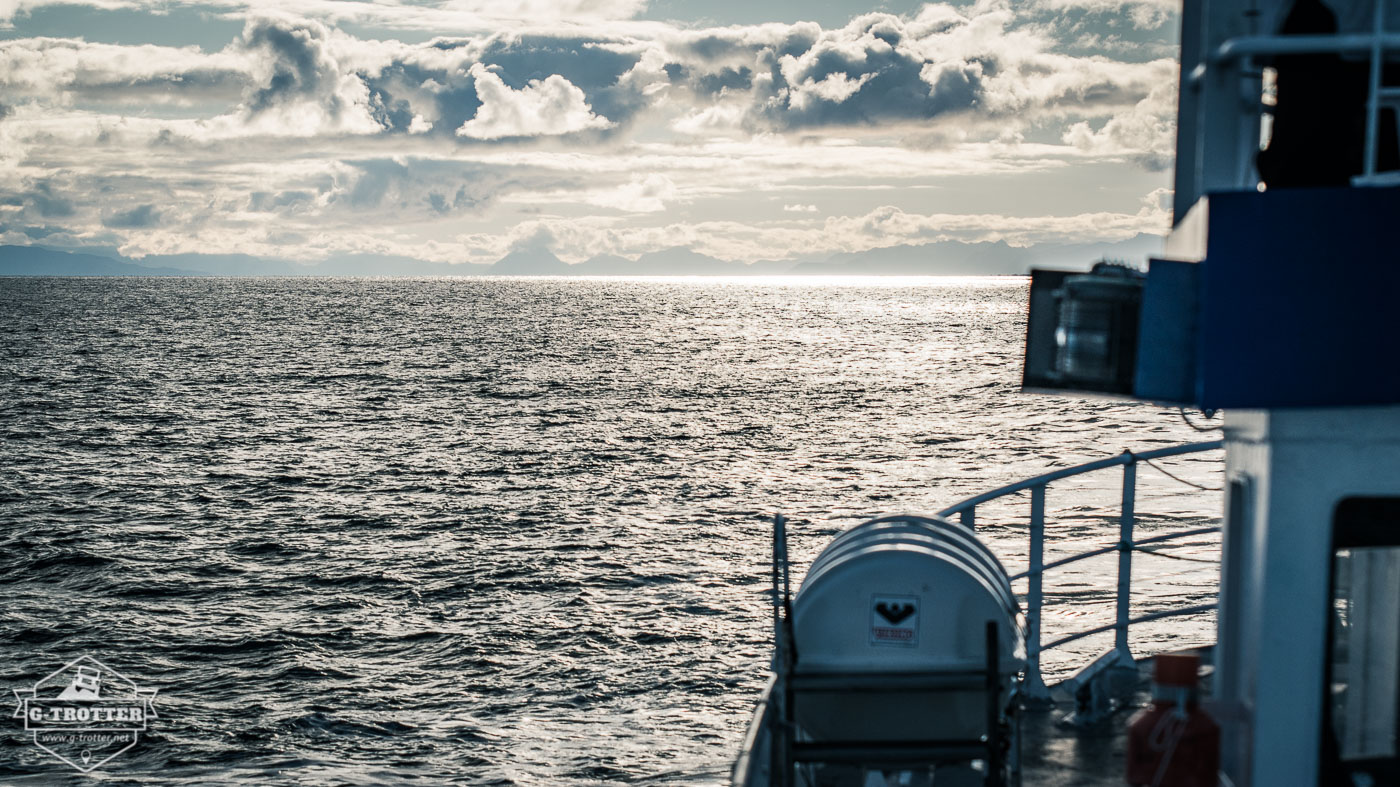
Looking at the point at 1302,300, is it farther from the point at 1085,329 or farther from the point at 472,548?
the point at 472,548

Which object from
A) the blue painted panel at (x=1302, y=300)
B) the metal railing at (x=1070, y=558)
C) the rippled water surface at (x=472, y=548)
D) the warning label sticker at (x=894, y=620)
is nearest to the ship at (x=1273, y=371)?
the blue painted panel at (x=1302, y=300)

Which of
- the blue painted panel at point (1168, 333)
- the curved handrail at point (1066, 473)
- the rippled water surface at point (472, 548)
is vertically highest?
the blue painted panel at point (1168, 333)

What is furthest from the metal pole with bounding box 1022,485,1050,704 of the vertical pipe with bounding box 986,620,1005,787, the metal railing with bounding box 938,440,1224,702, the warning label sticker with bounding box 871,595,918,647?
the vertical pipe with bounding box 986,620,1005,787

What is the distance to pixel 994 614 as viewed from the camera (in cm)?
793

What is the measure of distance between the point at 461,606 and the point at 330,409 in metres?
42.3

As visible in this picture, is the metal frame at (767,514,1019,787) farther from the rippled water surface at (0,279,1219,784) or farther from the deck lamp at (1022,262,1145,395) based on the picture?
the rippled water surface at (0,279,1219,784)

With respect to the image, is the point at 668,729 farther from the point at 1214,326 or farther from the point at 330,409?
the point at 330,409

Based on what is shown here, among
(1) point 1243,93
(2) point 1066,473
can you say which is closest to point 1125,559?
(2) point 1066,473

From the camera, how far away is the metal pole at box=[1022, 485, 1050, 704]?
980 cm

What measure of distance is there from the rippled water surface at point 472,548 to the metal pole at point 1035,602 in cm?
754

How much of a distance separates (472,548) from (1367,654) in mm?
26186

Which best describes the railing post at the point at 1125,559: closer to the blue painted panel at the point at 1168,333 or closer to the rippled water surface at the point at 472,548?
the blue painted panel at the point at 1168,333

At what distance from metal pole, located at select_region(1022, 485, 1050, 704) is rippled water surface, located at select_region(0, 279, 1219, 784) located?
24.7ft

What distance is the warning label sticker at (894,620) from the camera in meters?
7.91
